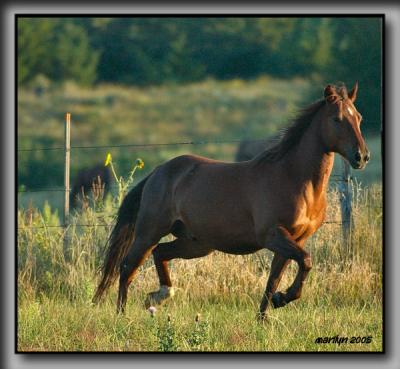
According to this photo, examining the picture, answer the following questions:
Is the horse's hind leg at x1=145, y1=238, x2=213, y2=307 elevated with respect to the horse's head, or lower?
lower

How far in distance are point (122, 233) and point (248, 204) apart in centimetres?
162

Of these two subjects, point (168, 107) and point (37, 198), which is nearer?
point (37, 198)

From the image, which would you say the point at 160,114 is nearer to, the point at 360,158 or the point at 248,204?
the point at 248,204

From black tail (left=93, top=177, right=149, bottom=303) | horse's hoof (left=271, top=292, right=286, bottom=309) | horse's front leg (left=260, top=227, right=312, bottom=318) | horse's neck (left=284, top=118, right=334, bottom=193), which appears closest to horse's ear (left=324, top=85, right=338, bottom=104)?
horse's neck (left=284, top=118, right=334, bottom=193)

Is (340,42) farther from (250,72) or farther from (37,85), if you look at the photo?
(37,85)

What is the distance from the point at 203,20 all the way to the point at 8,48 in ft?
132

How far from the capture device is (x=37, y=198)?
24297mm

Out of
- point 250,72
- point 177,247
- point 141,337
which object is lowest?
point 141,337

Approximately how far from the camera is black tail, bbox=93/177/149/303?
9156 millimetres

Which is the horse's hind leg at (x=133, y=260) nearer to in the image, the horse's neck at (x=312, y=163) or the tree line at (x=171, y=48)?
the horse's neck at (x=312, y=163)

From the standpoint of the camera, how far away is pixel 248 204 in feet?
26.8

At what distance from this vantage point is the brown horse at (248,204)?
782 cm

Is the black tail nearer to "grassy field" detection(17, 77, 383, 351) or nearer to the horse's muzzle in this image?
"grassy field" detection(17, 77, 383, 351)

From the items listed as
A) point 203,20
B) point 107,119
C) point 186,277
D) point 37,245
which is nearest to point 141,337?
point 186,277
